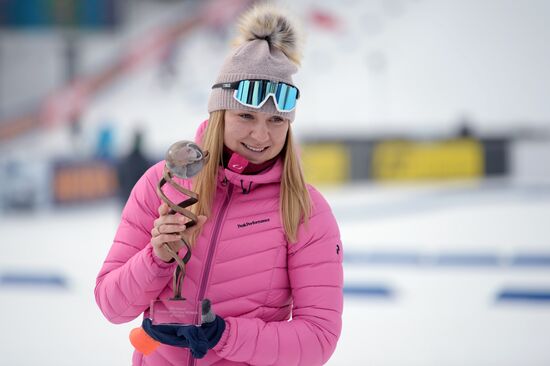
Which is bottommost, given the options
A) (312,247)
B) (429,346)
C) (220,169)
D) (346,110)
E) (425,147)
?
(429,346)

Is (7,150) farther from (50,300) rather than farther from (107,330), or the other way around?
(107,330)

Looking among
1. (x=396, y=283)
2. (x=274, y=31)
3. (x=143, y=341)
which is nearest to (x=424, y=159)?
(x=396, y=283)

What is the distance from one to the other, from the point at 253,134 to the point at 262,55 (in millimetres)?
141

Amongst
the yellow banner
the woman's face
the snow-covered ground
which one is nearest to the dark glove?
the woman's face

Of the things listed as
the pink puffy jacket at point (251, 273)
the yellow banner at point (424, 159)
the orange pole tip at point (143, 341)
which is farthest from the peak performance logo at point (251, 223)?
the yellow banner at point (424, 159)

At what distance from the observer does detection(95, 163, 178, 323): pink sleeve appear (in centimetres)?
108

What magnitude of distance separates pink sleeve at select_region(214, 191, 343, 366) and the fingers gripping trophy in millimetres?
Result: 79

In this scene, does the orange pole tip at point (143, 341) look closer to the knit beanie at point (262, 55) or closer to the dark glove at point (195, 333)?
Answer: the dark glove at point (195, 333)

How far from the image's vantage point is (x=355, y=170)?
30.2 ft

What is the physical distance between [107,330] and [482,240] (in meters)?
3.43

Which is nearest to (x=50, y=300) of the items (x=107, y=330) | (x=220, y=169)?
(x=107, y=330)

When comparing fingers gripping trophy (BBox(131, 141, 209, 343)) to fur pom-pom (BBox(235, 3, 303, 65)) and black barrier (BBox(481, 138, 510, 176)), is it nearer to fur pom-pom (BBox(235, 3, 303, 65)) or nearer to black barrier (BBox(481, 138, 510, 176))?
fur pom-pom (BBox(235, 3, 303, 65))

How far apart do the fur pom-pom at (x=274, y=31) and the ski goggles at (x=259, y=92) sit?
85 mm

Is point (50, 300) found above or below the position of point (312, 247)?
below
